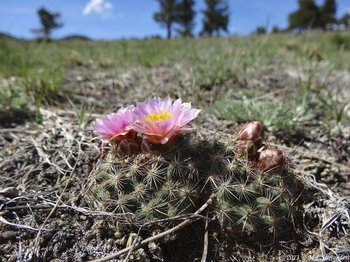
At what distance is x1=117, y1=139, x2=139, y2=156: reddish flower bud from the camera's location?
6.28ft

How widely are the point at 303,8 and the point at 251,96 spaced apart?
56.4m

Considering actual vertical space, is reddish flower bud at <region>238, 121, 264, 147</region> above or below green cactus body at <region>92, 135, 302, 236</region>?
above

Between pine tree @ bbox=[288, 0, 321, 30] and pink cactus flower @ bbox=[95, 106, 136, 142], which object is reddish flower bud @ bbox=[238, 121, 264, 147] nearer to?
pink cactus flower @ bbox=[95, 106, 136, 142]

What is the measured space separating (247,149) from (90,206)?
3.03ft

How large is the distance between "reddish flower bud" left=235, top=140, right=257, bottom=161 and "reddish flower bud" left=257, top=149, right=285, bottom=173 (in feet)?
0.18

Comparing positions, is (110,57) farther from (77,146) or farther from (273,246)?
(273,246)

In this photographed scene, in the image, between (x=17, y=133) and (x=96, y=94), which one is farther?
(x=96, y=94)

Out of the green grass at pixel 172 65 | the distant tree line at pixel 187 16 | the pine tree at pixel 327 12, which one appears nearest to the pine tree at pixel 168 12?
the distant tree line at pixel 187 16

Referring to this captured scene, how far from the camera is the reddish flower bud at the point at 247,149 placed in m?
A: 1.96

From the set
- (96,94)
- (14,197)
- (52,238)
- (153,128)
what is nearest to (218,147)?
(153,128)

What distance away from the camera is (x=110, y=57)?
5.97m

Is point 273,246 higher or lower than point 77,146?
lower

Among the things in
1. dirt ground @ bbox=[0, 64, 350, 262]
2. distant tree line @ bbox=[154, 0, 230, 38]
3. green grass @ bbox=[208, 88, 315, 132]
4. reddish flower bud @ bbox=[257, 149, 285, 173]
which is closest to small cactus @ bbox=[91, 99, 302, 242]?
reddish flower bud @ bbox=[257, 149, 285, 173]

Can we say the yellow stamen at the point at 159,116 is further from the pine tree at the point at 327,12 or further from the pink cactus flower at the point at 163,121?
the pine tree at the point at 327,12
